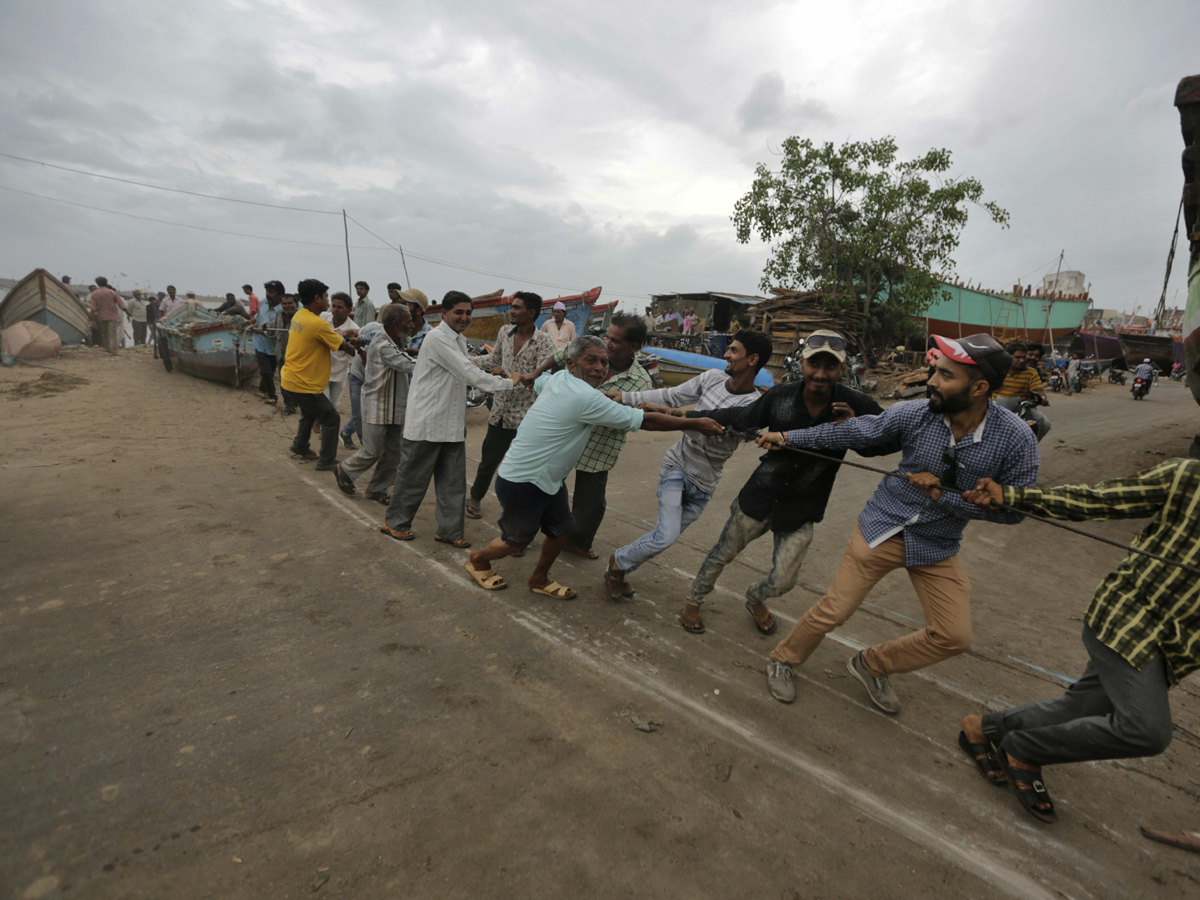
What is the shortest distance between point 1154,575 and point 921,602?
88 centimetres

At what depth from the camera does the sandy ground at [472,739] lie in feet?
6.05

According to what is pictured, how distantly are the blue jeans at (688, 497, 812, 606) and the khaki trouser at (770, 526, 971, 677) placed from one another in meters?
0.39

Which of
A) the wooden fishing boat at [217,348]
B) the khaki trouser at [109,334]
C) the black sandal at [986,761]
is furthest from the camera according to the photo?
the khaki trouser at [109,334]

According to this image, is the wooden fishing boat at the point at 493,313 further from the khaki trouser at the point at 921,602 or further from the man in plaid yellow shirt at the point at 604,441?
the khaki trouser at the point at 921,602

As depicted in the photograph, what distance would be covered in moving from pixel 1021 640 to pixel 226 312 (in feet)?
44.1

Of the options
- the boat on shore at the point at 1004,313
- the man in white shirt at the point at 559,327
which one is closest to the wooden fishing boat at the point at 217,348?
the man in white shirt at the point at 559,327

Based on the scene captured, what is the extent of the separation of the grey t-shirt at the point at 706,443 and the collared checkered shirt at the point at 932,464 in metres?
0.72

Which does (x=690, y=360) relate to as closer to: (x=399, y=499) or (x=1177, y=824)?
(x=399, y=499)

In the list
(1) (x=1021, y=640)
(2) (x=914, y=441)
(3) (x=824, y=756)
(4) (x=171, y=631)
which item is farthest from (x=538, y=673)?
(1) (x=1021, y=640)

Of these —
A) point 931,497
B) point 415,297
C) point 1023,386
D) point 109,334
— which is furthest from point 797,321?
point 109,334

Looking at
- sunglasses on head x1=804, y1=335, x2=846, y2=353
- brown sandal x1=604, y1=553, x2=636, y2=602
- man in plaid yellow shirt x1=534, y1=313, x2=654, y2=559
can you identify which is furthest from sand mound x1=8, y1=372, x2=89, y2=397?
sunglasses on head x1=804, y1=335, x2=846, y2=353

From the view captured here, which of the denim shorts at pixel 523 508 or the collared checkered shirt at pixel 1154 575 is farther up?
the collared checkered shirt at pixel 1154 575

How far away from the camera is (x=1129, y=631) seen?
2016 mm

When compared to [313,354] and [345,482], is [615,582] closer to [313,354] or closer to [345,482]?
[345,482]
